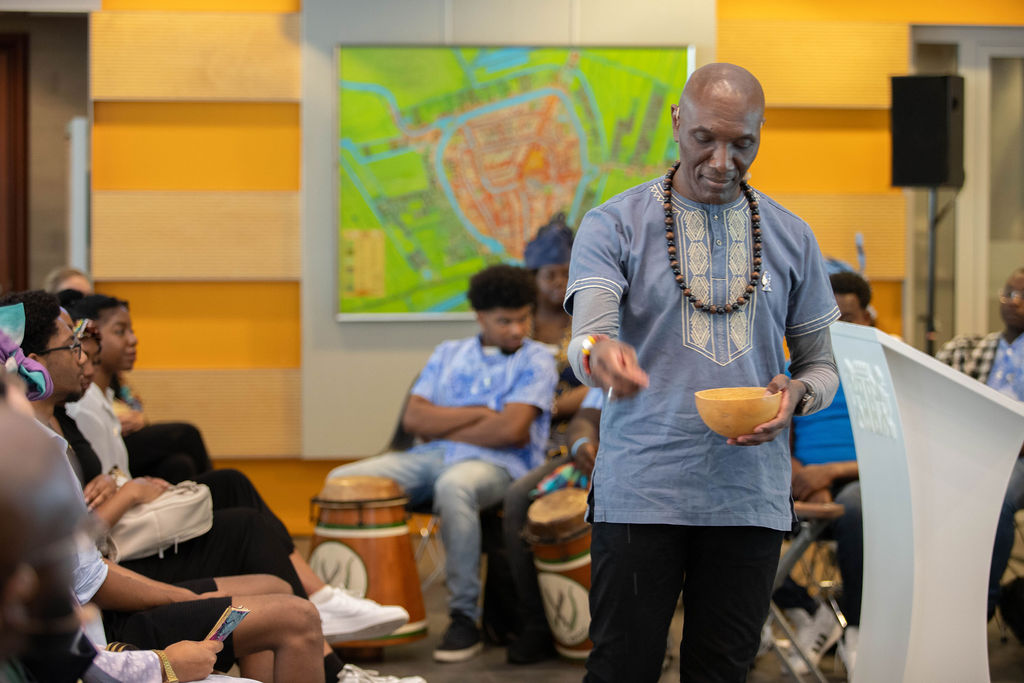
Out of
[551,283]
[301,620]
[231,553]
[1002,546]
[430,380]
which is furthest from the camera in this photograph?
[551,283]

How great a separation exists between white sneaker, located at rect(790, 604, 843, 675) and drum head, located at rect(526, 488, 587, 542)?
2.58ft

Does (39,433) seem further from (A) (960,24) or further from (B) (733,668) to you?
(A) (960,24)

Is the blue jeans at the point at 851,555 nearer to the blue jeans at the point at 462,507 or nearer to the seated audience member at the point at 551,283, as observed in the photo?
the blue jeans at the point at 462,507

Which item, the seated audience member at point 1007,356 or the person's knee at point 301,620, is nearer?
the person's knee at point 301,620

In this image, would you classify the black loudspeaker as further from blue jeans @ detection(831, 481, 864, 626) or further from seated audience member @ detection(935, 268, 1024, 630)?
blue jeans @ detection(831, 481, 864, 626)

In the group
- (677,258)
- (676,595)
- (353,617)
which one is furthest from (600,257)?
(353,617)

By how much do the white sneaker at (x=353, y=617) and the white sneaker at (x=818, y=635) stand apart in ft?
4.14

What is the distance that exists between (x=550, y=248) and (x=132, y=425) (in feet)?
5.62

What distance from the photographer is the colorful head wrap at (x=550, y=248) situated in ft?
14.2

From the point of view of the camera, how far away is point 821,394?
1.86 m

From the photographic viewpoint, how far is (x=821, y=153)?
553 cm

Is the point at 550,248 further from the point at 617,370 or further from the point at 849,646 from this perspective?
the point at 617,370

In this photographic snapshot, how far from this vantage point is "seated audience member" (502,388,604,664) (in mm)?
3566

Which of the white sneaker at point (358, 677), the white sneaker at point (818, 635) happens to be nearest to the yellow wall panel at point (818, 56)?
the white sneaker at point (818, 635)
